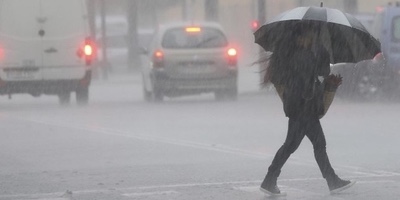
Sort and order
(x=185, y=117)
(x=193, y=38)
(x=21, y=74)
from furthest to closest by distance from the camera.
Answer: (x=193, y=38) → (x=21, y=74) → (x=185, y=117)

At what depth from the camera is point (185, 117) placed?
846 inches

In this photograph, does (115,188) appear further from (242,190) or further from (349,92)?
(349,92)

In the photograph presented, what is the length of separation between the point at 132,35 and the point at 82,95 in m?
25.9

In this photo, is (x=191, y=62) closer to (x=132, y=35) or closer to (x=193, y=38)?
(x=193, y=38)

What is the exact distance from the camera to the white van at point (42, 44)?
24844 mm

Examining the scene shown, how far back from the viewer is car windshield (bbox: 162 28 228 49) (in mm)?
25703

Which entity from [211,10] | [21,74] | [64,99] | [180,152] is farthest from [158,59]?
[211,10]

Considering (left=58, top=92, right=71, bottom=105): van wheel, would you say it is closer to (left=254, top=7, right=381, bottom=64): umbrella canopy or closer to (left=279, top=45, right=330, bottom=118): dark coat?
(left=254, top=7, right=381, bottom=64): umbrella canopy

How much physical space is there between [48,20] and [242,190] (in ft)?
46.8

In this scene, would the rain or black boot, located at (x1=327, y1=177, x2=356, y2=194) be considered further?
the rain

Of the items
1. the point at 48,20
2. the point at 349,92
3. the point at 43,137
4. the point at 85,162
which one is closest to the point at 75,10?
the point at 48,20

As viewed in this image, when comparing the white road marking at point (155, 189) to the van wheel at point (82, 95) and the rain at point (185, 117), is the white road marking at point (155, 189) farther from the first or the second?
the van wheel at point (82, 95)

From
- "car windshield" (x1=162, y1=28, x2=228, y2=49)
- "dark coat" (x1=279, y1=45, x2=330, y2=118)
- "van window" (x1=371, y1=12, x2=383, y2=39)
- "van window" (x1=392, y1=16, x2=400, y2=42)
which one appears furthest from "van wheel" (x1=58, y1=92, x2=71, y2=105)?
"dark coat" (x1=279, y1=45, x2=330, y2=118)

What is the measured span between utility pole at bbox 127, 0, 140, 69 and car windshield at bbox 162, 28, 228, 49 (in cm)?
2541
